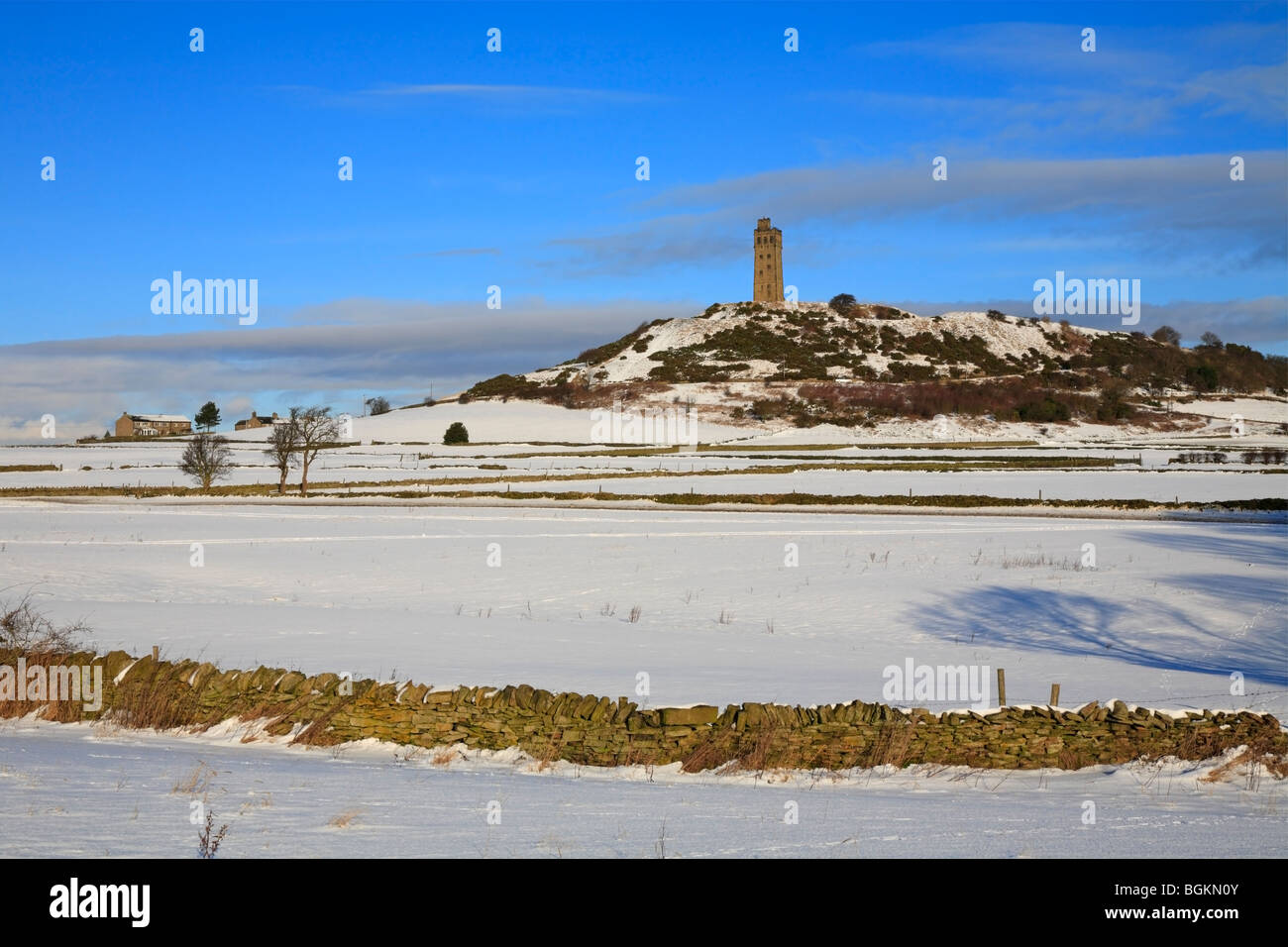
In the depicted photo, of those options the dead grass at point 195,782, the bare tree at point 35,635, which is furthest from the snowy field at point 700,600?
the dead grass at point 195,782

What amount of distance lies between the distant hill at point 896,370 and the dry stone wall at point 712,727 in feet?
385

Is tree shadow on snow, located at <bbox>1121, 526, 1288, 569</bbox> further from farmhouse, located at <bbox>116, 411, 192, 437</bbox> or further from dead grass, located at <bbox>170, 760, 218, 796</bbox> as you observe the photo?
farmhouse, located at <bbox>116, 411, 192, 437</bbox>

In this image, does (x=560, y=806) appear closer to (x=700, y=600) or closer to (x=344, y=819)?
(x=344, y=819)

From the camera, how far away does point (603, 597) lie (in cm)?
2648

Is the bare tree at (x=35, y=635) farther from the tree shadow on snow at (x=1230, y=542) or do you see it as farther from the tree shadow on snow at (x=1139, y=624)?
the tree shadow on snow at (x=1230, y=542)

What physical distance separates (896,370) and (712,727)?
161 m

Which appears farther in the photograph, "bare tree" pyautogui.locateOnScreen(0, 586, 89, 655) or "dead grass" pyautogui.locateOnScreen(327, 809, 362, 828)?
"bare tree" pyautogui.locateOnScreen(0, 586, 89, 655)

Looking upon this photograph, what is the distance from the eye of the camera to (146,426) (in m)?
Answer: 182

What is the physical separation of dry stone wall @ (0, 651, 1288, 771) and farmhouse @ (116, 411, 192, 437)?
154512 millimetres

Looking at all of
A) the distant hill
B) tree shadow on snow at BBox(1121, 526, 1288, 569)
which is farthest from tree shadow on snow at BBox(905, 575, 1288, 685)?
the distant hill

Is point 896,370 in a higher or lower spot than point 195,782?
higher

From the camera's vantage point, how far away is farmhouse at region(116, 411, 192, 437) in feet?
549

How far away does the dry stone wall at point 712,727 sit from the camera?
12.6 m

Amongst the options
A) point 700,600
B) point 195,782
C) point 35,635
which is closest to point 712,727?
point 195,782
